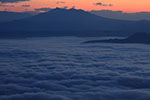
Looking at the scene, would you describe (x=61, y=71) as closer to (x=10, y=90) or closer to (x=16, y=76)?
(x=16, y=76)

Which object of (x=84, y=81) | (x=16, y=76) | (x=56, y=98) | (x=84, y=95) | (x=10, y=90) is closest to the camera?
(x=56, y=98)

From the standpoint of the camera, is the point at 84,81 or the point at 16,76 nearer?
the point at 84,81

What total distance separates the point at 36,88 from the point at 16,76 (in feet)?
11.2

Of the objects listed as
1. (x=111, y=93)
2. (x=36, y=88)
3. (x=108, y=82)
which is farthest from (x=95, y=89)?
(x=36, y=88)

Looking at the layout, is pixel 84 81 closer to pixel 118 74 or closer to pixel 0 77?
pixel 118 74

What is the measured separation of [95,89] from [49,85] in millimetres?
2841

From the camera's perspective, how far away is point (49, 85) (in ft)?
44.8

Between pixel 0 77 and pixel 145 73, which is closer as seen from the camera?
pixel 0 77

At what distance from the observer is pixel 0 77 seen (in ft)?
50.3

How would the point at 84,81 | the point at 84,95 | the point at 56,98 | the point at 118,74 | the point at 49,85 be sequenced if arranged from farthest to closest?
1. the point at 118,74
2. the point at 84,81
3. the point at 49,85
4. the point at 84,95
5. the point at 56,98

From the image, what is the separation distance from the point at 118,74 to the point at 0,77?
856 centimetres

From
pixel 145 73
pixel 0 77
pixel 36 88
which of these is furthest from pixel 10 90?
pixel 145 73

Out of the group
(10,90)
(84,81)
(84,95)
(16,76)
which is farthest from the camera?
(16,76)

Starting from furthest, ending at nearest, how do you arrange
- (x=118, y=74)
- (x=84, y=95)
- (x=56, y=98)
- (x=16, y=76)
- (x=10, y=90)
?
(x=118, y=74) → (x=16, y=76) → (x=10, y=90) → (x=84, y=95) → (x=56, y=98)
